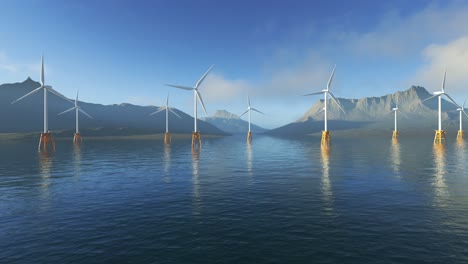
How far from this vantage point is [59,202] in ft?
121

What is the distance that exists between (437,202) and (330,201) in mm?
13308

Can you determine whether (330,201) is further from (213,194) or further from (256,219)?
(213,194)

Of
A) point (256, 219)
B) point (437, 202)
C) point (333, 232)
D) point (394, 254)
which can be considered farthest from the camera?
point (437, 202)

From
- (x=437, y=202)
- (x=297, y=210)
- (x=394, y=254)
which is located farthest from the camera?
(x=437, y=202)

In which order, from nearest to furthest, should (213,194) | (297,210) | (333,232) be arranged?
(333,232) < (297,210) < (213,194)

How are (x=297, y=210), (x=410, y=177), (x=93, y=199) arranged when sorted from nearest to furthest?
1. (x=297, y=210)
2. (x=93, y=199)
3. (x=410, y=177)

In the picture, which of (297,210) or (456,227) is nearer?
(456,227)

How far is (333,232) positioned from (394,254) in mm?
5363

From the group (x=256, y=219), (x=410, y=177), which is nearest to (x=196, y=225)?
(x=256, y=219)

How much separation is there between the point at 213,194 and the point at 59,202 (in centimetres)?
2094

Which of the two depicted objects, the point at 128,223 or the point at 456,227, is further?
the point at 128,223

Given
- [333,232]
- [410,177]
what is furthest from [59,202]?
[410,177]

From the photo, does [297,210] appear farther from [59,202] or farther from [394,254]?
[59,202]

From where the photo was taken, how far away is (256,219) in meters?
29.2
